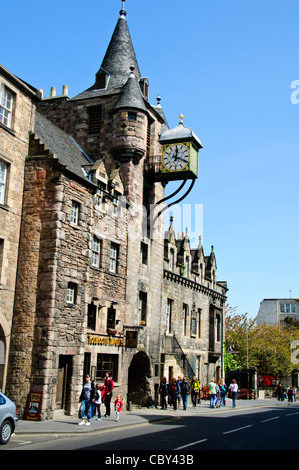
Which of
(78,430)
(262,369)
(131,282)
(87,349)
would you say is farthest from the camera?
(262,369)

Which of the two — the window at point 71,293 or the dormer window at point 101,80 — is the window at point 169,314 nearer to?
the window at point 71,293

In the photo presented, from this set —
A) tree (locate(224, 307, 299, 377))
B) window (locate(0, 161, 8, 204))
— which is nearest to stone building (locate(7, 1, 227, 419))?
window (locate(0, 161, 8, 204))

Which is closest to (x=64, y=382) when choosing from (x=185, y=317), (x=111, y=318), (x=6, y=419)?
(x=111, y=318)

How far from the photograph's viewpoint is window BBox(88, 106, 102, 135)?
29688 millimetres

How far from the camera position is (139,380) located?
28.9 m

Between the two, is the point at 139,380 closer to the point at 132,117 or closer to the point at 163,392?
the point at 163,392

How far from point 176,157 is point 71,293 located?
11667 mm

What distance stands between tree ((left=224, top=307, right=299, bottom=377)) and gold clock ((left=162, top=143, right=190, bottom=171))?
34.5m

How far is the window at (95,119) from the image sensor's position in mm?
29688

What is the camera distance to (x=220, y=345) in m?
43.4

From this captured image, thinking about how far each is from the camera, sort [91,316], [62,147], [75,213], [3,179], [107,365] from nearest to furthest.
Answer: [3,179]
[75,213]
[91,316]
[107,365]
[62,147]
